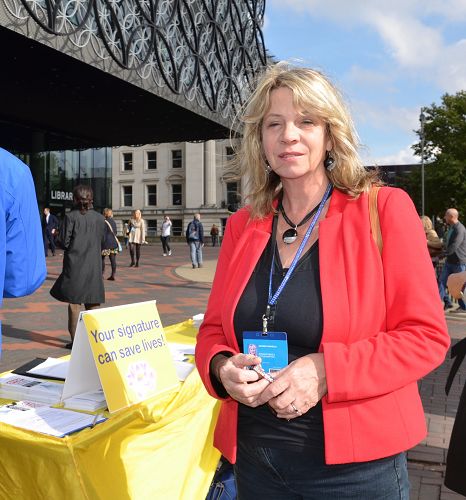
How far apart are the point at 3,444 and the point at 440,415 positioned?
13.4 feet

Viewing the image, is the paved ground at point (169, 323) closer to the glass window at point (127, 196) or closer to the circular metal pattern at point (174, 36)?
the circular metal pattern at point (174, 36)

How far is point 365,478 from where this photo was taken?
59.3 inches

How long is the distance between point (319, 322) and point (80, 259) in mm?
5692

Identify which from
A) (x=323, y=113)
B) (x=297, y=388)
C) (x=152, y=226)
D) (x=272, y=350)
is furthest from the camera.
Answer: (x=152, y=226)

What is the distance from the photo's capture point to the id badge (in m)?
1.49

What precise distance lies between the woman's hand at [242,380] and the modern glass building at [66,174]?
3322 cm

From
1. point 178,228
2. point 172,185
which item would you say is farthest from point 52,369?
point 172,185

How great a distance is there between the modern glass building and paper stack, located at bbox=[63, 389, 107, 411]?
32278 millimetres

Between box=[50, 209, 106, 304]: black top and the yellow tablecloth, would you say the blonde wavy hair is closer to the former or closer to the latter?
the yellow tablecloth

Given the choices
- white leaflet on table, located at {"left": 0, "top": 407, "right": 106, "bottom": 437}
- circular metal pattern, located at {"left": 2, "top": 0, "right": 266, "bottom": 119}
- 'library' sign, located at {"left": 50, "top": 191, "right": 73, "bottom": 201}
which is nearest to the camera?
white leaflet on table, located at {"left": 0, "top": 407, "right": 106, "bottom": 437}

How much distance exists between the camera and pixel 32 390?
239cm

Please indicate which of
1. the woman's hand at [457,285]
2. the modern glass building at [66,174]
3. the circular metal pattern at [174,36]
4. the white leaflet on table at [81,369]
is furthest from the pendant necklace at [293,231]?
the modern glass building at [66,174]

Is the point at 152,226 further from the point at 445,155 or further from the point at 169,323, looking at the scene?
the point at 169,323

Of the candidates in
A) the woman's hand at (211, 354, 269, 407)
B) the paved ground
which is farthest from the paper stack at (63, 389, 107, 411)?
the paved ground
